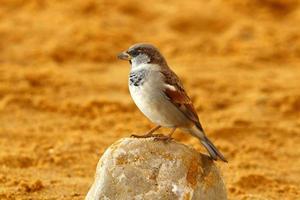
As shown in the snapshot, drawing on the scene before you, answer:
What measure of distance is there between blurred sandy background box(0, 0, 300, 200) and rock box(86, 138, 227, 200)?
1.53 metres

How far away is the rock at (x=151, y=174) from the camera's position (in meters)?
6.54

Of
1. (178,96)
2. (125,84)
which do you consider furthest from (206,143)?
(125,84)

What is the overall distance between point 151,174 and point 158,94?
65 cm

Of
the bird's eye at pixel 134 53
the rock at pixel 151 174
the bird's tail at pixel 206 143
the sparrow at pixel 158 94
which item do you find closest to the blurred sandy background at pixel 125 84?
the rock at pixel 151 174

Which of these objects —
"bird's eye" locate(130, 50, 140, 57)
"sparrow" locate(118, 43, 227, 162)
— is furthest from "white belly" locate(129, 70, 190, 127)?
"bird's eye" locate(130, 50, 140, 57)

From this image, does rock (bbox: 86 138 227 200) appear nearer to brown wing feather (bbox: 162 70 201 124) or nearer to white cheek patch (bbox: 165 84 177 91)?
brown wing feather (bbox: 162 70 201 124)

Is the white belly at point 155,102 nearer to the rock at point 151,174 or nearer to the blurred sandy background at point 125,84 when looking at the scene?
the rock at point 151,174

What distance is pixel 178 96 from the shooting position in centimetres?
667

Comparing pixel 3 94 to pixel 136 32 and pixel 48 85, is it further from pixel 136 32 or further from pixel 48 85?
pixel 136 32

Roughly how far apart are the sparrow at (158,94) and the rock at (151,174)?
176 mm

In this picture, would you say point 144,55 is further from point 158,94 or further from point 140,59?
point 158,94

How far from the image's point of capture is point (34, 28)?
14805mm

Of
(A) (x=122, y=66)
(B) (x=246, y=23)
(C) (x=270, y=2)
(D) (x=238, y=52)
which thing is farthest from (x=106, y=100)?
(C) (x=270, y=2)

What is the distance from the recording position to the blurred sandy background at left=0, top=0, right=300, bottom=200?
9.17 metres
